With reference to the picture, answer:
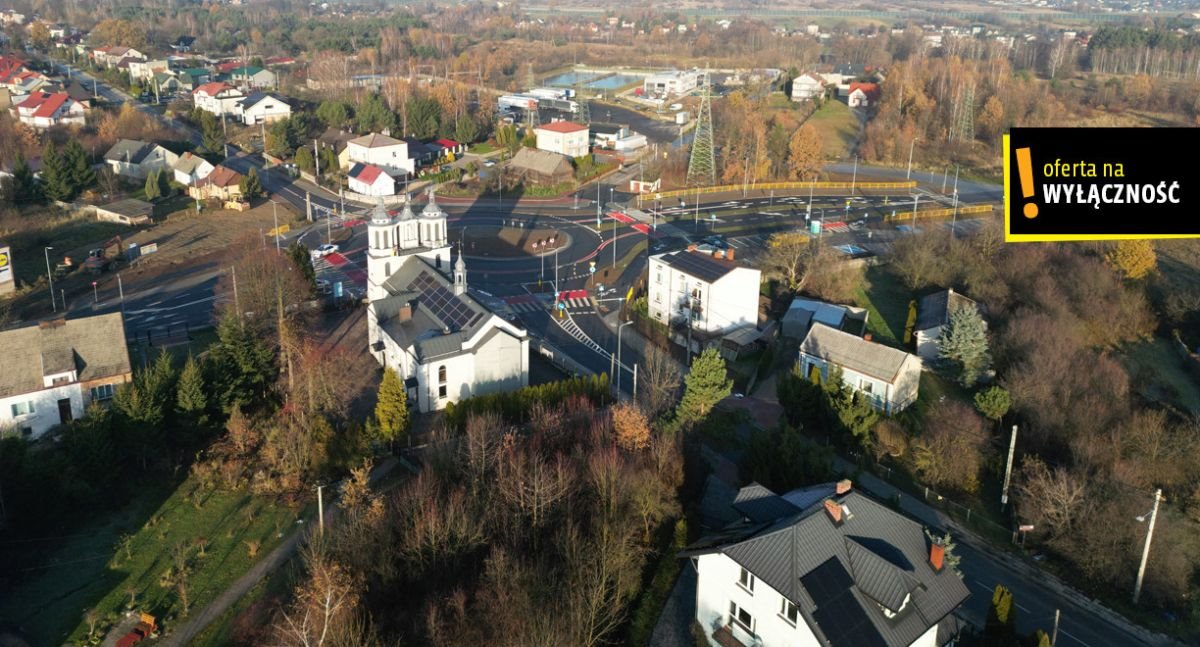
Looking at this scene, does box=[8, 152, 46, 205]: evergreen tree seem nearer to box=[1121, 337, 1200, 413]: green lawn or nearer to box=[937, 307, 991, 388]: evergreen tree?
box=[937, 307, 991, 388]: evergreen tree

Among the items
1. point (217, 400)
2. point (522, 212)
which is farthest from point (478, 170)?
point (217, 400)

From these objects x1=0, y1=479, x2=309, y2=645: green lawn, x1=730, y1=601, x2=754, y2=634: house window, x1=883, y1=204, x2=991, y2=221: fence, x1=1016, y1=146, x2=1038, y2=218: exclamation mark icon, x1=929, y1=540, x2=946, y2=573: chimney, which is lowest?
x1=0, y1=479, x2=309, y2=645: green lawn

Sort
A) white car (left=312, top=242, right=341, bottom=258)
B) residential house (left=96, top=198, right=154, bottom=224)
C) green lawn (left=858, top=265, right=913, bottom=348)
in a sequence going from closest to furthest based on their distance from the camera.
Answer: green lawn (left=858, top=265, right=913, bottom=348), white car (left=312, top=242, right=341, bottom=258), residential house (left=96, top=198, right=154, bottom=224)

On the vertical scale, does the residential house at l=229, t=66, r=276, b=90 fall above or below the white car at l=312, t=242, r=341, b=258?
above

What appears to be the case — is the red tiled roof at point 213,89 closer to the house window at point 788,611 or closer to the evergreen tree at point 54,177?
the evergreen tree at point 54,177

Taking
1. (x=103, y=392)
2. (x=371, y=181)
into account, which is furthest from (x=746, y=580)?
(x=371, y=181)

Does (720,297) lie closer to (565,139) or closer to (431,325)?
(431,325)

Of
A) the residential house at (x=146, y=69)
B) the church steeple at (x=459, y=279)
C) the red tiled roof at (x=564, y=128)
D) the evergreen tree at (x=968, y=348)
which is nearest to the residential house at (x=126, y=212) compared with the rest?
the church steeple at (x=459, y=279)

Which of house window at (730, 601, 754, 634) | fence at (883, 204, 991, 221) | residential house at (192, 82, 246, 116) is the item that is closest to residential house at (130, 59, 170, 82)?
residential house at (192, 82, 246, 116)
